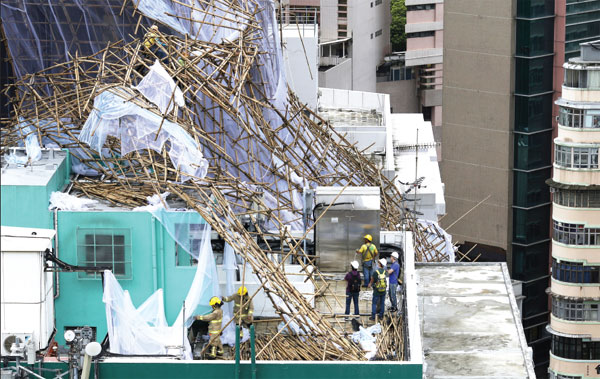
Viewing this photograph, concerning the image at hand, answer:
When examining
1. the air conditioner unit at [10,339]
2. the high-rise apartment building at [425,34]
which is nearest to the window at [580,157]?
the air conditioner unit at [10,339]

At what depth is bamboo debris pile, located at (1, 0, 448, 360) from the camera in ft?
148

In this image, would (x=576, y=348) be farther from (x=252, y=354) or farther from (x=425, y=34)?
(x=425, y=34)

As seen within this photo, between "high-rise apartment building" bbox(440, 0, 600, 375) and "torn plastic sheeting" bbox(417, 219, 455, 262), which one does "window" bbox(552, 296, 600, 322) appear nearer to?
"torn plastic sheeting" bbox(417, 219, 455, 262)

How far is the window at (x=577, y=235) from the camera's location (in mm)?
77938

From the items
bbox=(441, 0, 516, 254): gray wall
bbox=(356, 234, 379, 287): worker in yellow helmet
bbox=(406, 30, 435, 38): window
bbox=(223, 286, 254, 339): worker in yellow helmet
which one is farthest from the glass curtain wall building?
bbox=(223, 286, 254, 339): worker in yellow helmet

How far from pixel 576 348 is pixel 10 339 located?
40.9 metres

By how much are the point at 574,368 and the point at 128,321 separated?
39679 mm

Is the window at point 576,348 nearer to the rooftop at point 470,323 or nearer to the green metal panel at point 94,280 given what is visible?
the rooftop at point 470,323

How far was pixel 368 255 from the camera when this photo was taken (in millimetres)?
46250

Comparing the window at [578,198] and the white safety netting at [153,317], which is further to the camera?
the window at [578,198]

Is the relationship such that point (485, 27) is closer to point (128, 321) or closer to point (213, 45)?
point (213, 45)

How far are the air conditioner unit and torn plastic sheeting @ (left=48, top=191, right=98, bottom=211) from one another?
160 inches

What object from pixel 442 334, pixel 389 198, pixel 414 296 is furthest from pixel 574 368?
pixel 414 296

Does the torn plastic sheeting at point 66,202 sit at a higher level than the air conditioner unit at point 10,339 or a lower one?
higher
